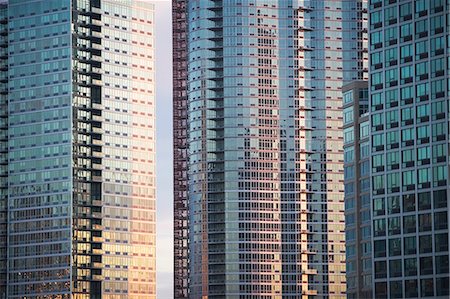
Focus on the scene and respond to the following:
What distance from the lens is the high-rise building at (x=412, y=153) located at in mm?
187000

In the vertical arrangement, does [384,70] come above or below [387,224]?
above

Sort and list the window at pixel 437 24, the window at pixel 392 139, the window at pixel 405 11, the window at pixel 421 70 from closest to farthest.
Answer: the window at pixel 437 24 < the window at pixel 421 70 < the window at pixel 405 11 < the window at pixel 392 139

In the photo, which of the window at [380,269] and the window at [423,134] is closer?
the window at [423,134]

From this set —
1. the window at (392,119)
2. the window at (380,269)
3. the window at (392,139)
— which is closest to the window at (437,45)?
the window at (392,119)

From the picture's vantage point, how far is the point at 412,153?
192375mm

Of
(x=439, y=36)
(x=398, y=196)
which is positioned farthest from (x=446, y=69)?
(x=398, y=196)

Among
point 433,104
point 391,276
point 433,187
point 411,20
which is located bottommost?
point 391,276

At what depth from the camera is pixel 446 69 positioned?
188m

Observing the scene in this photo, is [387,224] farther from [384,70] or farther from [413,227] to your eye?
[384,70]

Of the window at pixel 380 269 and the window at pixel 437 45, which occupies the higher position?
the window at pixel 437 45

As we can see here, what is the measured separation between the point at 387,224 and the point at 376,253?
4772 mm

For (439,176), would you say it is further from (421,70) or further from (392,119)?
(421,70)

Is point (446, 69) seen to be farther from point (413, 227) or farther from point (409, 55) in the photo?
point (413, 227)

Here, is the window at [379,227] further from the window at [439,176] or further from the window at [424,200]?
the window at [439,176]
